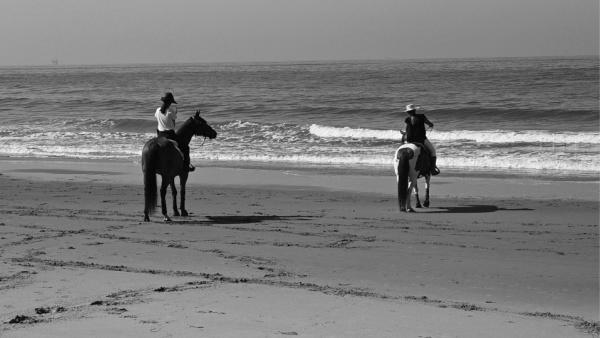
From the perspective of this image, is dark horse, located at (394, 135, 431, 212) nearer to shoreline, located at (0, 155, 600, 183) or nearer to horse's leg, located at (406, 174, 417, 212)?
horse's leg, located at (406, 174, 417, 212)

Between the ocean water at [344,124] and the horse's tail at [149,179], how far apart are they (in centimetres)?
622

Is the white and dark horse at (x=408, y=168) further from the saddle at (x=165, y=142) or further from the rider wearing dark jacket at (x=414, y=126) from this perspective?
the saddle at (x=165, y=142)

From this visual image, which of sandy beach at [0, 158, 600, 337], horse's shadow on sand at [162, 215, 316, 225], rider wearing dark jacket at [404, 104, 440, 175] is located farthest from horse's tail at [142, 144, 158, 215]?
rider wearing dark jacket at [404, 104, 440, 175]

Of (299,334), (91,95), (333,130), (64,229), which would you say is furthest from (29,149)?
(91,95)

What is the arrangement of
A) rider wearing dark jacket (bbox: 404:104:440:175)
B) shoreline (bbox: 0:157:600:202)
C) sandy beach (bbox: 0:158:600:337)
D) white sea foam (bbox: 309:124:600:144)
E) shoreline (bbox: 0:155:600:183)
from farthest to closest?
white sea foam (bbox: 309:124:600:144), shoreline (bbox: 0:155:600:183), shoreline (bbox: 0:157:600:202), rider wearing dark jacket (bbox: 404:104:440:175), sandy beach (bbox: 0:158:600:337)

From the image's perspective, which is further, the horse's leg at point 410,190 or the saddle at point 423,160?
the saddle at point 423,160

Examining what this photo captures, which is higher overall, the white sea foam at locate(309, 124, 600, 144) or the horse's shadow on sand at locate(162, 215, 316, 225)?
the white sea foam at locate(309, 124, 600, 144)

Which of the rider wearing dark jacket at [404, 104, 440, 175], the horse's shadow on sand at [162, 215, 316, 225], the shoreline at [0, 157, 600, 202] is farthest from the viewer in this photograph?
the shoreline at [0, 157, 600, 202]

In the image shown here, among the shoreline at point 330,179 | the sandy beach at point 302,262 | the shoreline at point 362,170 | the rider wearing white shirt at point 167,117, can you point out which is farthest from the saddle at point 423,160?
the shoreline at point 362,170

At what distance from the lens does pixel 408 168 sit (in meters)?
13.8

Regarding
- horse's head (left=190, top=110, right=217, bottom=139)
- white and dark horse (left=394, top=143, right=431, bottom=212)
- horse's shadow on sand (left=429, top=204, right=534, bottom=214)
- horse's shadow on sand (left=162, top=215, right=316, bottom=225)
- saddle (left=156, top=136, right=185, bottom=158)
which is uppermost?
horse's head (left=190, top=110, right=217, bottom=139)

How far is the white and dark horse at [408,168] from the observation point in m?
13.5

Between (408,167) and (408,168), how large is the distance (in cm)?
2

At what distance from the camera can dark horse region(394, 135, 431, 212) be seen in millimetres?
13547
